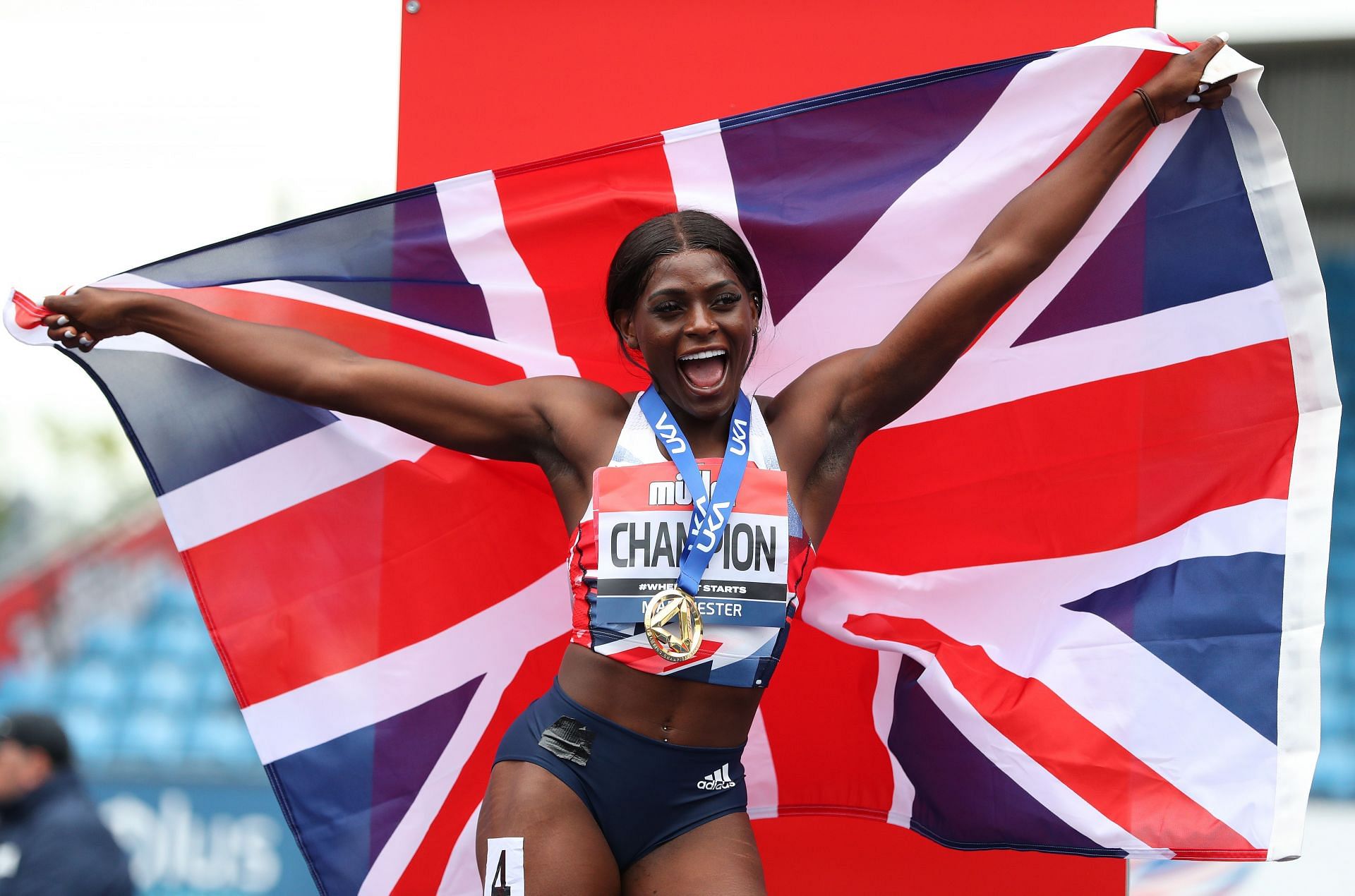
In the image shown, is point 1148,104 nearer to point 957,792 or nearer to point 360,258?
point 957,792

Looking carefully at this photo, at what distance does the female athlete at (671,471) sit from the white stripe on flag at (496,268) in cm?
57

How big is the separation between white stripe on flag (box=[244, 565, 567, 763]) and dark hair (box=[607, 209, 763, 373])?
0.97 m

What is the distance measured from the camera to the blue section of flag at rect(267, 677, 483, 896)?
10.6 feet

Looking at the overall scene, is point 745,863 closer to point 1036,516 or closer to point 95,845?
point 1036,516

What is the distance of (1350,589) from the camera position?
3.55 metres

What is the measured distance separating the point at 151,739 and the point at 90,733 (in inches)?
7.4

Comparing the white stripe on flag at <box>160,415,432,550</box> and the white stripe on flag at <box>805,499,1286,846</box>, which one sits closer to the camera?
the white stripe on flag at <box>805,499,1286,846</box>

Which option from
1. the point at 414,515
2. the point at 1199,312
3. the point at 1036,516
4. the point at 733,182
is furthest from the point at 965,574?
the point at 414,515

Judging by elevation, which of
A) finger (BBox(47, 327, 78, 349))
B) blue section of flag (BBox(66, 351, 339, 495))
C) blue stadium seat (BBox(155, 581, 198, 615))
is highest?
finger (BBox(47, 327, 78, 349))

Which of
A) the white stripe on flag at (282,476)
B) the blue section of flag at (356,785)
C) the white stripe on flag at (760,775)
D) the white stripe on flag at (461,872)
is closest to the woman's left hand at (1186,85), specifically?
the white stripe on flag at (760,775)

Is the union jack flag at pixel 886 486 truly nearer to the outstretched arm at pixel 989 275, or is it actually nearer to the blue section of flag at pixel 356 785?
the blue section of flag at pixel 356 785

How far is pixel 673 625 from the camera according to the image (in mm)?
2457

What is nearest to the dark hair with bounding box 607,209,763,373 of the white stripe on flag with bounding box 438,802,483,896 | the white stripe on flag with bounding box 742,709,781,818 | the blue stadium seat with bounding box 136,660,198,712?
the white stripe on flag with bounding box 742,709,781,818

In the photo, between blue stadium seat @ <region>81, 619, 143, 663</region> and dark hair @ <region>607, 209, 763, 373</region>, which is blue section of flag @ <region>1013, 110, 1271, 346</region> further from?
→ blue stadium seat @ <region>81, 619, 143, 663</region>
